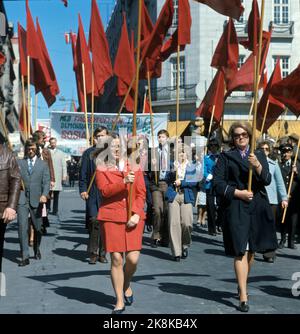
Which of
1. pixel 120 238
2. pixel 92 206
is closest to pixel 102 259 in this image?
pixel 92 206

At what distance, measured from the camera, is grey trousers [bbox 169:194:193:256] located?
392 inches

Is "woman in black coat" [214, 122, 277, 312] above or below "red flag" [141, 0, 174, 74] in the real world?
below

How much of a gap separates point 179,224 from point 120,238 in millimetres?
3884

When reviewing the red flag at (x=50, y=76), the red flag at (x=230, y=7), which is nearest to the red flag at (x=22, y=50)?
the red flag at (x=50, y=76)

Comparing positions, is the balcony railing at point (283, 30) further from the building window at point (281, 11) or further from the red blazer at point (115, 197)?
the red blazer at point (115, 197)

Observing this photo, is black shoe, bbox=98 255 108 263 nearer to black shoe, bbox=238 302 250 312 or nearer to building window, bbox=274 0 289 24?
black shoe, bbox=238 302 250 312

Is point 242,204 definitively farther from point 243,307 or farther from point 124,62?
point 124,62

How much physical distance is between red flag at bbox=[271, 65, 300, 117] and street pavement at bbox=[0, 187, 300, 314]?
9.58ft

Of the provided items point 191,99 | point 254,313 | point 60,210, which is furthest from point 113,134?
point 191,99

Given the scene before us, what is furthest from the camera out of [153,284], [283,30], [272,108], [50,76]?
[283,30]

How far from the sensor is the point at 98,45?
14273 millimetres

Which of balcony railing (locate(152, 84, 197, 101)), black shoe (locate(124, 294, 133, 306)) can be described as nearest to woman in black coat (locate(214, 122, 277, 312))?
black shoe (locate(124, 294, 133, 306))

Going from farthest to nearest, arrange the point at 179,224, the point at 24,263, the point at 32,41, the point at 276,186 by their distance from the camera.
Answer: the point at 32,41 < the point at 276,186 < the point at 179,224 < the point at 24,263

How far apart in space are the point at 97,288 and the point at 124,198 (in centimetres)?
156
